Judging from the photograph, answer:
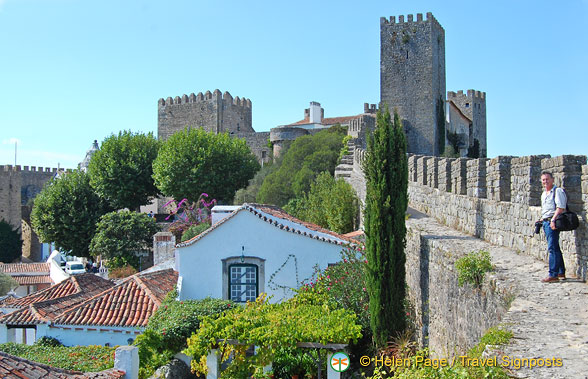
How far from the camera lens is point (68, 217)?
109 feet

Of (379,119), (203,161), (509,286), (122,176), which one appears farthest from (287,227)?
(122,176)

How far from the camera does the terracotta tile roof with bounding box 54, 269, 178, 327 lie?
12953 mm

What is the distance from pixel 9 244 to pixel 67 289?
30775 mm

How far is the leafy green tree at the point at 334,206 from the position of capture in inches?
688

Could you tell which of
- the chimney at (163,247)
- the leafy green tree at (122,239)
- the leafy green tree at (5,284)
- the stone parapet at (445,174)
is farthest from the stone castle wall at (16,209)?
the stone parapet at (445,174)

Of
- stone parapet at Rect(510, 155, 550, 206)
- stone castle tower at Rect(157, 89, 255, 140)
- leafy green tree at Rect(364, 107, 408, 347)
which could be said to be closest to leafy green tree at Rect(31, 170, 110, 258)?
stone castle tower at Rect(157, 89, 255, 140)

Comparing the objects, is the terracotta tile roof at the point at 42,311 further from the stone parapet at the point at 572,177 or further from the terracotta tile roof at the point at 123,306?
the stone parapet at the point at 572,177

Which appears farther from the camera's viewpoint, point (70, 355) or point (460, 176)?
point (70, 355)

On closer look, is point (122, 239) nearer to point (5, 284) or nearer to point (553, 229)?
point (5, 284)

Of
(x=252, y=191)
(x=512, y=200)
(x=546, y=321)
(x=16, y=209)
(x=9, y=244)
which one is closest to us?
(x=546, y=321)

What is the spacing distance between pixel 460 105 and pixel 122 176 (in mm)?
31628

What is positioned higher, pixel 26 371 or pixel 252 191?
pixel 252 191

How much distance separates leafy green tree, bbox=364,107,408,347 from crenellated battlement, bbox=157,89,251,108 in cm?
4136

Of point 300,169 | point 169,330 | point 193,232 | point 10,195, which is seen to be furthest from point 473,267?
point 10,195
